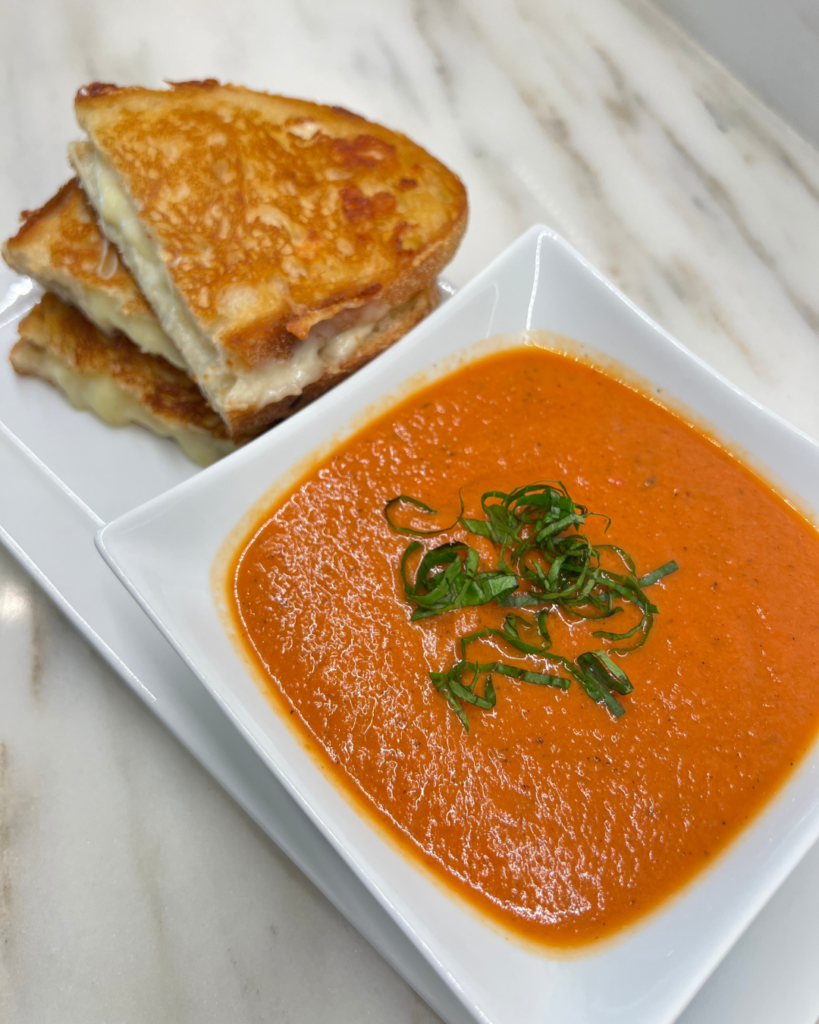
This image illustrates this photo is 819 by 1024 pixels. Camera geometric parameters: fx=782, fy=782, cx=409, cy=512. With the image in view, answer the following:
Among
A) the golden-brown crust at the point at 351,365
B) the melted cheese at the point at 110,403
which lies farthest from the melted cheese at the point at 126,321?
the golden-brown crust at the point at 351,365

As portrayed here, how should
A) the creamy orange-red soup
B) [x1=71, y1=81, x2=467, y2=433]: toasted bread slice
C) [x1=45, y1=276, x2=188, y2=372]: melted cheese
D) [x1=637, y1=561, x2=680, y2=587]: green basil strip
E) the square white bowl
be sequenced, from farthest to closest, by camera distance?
[x1=45, y1=276, x2=188, y2=372]: melted cheese < [x1=71, y1=81, x2=467, y2=433]: toasted bread slice < [x1=637, y1=561, x2=680, y2=587]: green basil strip < the creamy orange-red soup < the square white bowl

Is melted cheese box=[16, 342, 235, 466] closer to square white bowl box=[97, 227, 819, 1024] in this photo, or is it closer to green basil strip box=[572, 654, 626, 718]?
square white bowl box=[97, 227, 819, 1024]

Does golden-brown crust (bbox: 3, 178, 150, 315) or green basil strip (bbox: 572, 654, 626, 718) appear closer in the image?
green basil strip (bbox: 572, 654, 626, 718)

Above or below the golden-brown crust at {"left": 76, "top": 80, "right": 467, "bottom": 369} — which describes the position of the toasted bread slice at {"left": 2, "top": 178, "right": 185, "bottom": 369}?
below

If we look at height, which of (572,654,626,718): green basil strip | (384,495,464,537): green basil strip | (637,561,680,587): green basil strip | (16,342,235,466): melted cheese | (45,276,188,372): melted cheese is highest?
(637,561,680,587): green basil strip

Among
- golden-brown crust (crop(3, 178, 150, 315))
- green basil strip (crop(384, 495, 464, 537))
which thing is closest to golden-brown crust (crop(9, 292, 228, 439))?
golden-brown crust (crop(3, 178, 150, 315))

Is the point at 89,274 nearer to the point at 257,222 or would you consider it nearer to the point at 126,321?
the point at 126,321

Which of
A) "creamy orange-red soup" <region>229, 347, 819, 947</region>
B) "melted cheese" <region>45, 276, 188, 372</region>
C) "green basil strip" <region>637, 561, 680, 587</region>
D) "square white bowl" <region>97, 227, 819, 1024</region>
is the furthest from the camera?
"melted cheese" <region>45, 276, 188, 372</region>
